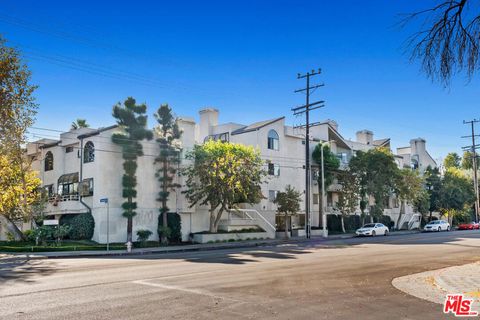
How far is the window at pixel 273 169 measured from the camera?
49.4 metres

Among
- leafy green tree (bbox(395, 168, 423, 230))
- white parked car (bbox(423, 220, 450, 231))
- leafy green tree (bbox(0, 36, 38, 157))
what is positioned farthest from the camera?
white parked car (bbox(423, 220, 450, 231))

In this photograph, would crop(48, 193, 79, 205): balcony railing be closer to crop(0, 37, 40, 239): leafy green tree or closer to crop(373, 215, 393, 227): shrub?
crop(0, 37, 40, 239): leafy green tree

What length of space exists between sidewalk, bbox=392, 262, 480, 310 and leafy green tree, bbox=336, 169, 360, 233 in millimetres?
37564

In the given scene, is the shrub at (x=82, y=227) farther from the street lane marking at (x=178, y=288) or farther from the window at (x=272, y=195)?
the street lane marking at (x=178, y=288)

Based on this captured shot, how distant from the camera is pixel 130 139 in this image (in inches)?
1490

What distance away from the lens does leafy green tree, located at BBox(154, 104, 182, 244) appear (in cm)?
3947

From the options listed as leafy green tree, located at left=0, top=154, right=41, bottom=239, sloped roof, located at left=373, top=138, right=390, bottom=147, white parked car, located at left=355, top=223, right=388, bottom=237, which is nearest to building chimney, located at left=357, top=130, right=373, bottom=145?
sloped roof, located at left=373, top=138, right=390, bottom=147

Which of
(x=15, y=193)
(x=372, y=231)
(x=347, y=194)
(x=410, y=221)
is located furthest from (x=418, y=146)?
(x=15, y=193)

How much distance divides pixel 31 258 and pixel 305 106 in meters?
28.4

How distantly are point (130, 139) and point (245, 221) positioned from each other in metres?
13.8

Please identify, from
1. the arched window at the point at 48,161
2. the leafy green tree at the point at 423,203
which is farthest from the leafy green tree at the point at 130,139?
the leafy green tree at the point at 423,203

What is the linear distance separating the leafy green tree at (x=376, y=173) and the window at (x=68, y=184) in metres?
31.7

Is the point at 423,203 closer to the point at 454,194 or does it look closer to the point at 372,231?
the point at 454,194

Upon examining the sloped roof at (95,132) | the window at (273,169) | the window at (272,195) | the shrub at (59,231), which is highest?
the sloped roof at (95,132)
